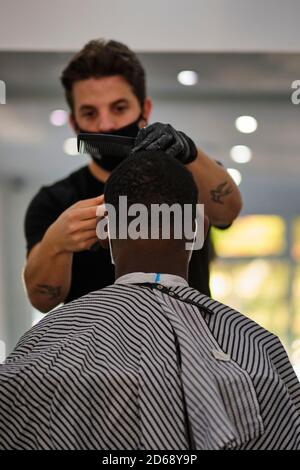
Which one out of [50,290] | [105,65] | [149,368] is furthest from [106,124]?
[149,368]

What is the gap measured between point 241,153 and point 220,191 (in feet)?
5.66

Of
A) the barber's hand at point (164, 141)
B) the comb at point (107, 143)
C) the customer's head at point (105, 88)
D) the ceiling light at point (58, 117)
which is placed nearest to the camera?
the barber's hand at point (164, 141)

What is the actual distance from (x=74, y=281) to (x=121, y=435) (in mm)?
1007

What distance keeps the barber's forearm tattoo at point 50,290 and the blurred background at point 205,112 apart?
1.13 m

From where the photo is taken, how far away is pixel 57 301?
8.52 ft

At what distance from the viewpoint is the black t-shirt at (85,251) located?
2554 millimetres

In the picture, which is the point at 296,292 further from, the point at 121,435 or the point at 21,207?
the point at 121,435

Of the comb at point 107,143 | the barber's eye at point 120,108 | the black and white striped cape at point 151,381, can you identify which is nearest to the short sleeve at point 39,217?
the barber's eye at point 120,108

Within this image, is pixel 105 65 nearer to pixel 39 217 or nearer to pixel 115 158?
pixel 115 158

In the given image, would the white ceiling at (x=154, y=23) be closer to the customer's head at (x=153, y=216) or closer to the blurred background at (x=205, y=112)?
the blurred background at (x=205, y=112)

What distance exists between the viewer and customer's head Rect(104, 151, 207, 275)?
1845mm

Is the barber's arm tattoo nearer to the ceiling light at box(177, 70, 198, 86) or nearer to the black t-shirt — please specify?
the black t-shirt

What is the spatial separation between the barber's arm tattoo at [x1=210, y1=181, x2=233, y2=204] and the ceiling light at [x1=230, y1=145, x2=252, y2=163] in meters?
1.60

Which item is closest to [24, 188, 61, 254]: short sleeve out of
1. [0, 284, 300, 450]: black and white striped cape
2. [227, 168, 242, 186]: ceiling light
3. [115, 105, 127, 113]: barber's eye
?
[115, 105, 127, 113]: barber's eye
